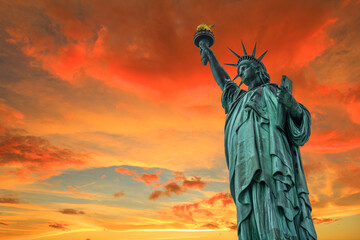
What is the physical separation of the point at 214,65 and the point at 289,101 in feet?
14.2

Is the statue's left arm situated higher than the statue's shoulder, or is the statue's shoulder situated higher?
the statue's shoulder

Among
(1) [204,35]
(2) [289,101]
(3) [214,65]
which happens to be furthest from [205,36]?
(2) [289,101]

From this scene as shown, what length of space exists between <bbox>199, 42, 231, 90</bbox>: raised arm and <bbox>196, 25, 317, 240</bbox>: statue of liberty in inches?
71.8

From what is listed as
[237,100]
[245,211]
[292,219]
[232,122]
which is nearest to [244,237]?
[245,211]

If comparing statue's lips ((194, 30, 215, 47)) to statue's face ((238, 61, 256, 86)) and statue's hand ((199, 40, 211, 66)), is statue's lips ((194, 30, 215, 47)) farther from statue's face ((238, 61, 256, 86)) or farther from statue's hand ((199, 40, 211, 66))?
statue's face ((238, 61, 256, 86))

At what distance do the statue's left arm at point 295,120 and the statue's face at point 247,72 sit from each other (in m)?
2.07

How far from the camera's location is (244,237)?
740cm

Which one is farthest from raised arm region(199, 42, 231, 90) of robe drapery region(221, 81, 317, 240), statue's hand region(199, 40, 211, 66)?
robe drapery region(221, 81, 317, 240)

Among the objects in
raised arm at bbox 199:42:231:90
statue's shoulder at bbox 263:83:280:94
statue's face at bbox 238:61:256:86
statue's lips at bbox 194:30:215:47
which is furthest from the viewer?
statue's lips at bbox 194:30:215:47

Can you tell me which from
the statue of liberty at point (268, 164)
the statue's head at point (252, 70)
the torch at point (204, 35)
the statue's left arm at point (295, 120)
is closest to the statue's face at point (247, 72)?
the statue's head at point (252, 70)

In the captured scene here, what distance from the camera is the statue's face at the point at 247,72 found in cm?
1019

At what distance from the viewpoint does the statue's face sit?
10188mm

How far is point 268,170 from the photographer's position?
25.6 feet

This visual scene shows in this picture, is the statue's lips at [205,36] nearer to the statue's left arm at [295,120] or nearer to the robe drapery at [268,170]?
the robe drapery at [268,170]
